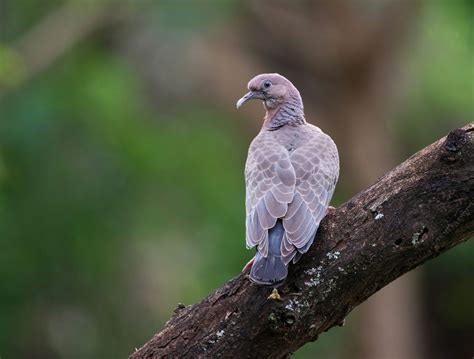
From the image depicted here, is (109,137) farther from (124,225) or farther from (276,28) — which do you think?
(276,28)

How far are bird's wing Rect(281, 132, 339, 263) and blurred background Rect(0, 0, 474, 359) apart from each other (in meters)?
5.42

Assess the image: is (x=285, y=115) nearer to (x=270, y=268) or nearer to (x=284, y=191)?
(x=284, y=191)

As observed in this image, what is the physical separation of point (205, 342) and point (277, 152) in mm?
1510

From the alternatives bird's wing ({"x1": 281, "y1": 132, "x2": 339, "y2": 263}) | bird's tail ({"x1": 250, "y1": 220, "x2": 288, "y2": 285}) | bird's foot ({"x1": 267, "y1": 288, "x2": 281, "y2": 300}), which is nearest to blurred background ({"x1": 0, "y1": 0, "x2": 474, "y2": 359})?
bird's wing ({"x1": 281, "y1": 132, "x2": 339, "y2": 263})

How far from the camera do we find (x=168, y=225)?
12.3 meters

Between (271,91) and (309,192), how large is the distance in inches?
61.8

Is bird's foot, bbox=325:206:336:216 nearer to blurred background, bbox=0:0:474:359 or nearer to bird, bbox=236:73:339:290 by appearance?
bird, bbox=236:73:339:290

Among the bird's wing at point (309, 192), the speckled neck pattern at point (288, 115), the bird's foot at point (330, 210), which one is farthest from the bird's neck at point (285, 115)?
the bird's foot at point (330, 210)

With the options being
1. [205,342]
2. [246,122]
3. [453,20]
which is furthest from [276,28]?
[205,342]

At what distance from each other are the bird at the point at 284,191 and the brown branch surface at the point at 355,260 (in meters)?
0.13

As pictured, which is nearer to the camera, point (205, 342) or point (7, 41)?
point (205, 342)

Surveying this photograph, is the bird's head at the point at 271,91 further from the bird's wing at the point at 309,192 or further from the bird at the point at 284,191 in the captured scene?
the bird's wing at the point at 309,192

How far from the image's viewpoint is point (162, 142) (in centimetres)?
1237

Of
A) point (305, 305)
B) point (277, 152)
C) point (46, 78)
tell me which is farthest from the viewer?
point (46, 78)
